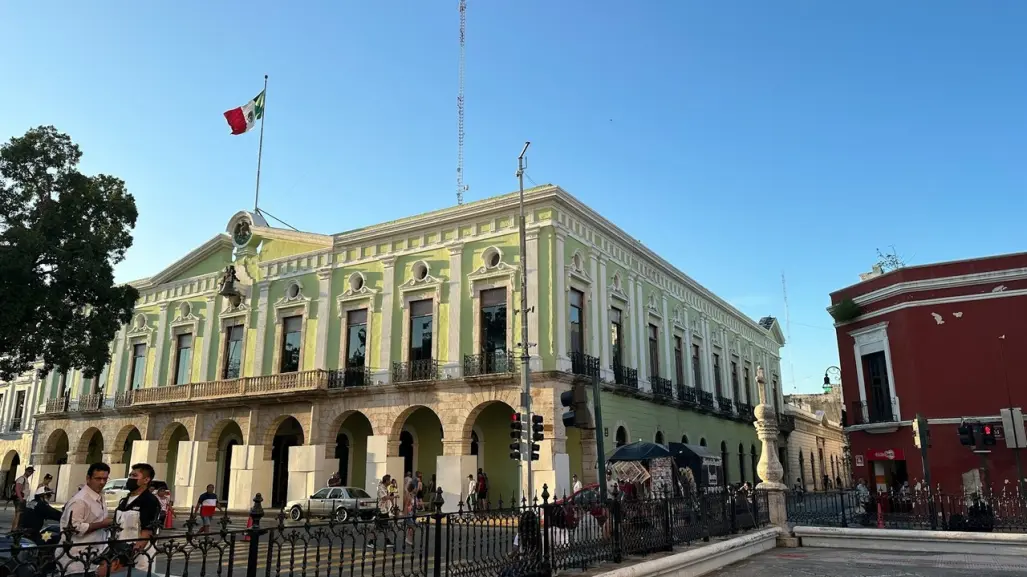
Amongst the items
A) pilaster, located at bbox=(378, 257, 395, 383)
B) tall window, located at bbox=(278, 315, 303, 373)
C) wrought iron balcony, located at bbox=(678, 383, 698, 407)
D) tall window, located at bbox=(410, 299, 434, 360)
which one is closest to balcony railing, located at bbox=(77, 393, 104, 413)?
tall window, located at bbox=(278, 315, 303, 373)

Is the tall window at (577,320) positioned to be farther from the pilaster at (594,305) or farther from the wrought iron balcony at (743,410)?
the wrought iron balcony at (743,410)

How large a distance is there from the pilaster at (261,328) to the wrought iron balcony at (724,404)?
20.6 meters

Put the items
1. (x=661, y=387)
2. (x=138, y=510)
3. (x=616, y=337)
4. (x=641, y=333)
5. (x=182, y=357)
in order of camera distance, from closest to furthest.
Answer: (x=138, y=510)
(x=616, y=337)
(x=641, y=333)
(x=661, y=387)
(x=182, y=357)

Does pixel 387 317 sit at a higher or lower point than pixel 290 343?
higher

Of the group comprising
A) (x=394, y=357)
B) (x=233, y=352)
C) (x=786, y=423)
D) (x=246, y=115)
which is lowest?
(x=786, y=423)

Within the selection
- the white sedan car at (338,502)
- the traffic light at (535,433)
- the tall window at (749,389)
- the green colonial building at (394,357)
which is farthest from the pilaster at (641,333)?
the tall window at (749,389)

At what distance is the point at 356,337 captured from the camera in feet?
83.7

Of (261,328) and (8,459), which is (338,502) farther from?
(8,459)

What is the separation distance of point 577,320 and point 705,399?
11.2 m

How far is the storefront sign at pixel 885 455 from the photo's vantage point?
830 inches

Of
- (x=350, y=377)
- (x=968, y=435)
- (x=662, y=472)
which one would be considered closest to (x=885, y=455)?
(x=968, y=435)

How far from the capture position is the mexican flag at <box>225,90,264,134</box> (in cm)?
2806

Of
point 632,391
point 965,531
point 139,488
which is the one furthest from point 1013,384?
point 139,488

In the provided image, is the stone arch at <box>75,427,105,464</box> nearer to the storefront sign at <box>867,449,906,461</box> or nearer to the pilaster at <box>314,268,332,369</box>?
the pilaster at <box>314,268,332,369</box>
